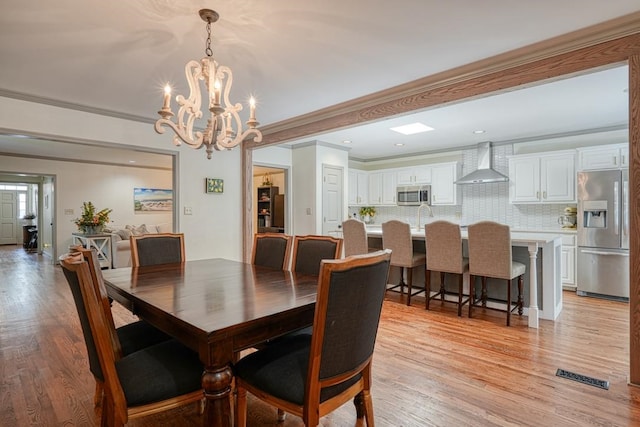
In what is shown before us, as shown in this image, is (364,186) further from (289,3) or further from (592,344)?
(289,3)

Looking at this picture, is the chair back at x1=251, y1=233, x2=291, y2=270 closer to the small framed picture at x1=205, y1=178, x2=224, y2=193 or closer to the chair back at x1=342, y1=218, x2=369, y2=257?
the chair back at x1=342, y1=218, x2=369, y2=257

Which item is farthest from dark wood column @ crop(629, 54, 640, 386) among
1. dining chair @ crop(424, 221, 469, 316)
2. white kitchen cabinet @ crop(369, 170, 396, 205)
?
white kitchen cabinet @ crop(369, 170, 396, 205)

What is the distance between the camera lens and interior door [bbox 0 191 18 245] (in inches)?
447

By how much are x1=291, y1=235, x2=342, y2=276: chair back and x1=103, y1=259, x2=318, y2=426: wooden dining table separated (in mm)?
200

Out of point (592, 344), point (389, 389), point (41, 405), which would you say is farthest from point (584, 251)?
point (41, 405)

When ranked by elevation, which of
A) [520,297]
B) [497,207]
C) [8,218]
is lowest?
[520,297]

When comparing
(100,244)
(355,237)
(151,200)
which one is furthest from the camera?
(151,200)

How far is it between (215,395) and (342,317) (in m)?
0.55

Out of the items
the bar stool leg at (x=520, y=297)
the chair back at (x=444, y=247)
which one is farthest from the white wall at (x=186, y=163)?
the bar stool leg at (x=520, y=297)

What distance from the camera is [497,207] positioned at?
5871 millimetres

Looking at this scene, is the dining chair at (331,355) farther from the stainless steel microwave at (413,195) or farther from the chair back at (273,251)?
the stainless steel microwave at (413,195)

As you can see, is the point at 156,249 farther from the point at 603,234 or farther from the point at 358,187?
the point at 603,234

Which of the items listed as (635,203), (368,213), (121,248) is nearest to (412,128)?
(368,213)

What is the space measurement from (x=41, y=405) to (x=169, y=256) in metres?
1.23
